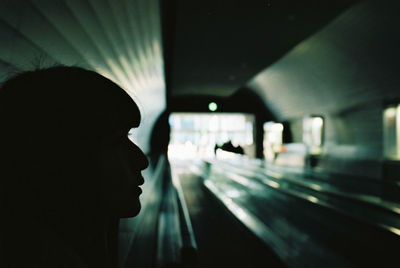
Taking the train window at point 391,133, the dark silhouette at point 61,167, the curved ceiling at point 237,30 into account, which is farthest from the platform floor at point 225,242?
the train window at point 391,133

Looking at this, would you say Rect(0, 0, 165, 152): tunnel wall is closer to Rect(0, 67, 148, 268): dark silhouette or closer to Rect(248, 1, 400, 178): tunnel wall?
Rect(0, 67, 148, 268): dark silhouette

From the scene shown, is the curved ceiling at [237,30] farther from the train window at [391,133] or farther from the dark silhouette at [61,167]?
the dark silhouette at [61,167]

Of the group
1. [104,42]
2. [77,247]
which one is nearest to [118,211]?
[77,247]

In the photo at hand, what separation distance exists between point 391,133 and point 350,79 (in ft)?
7.18

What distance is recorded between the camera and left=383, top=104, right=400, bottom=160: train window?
873 centimetres

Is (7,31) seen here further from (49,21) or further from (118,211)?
(118,211)

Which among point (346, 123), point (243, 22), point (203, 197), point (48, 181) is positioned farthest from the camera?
point (346, 123)

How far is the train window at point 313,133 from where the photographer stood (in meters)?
12.9

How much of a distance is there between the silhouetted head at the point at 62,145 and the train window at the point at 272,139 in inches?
635

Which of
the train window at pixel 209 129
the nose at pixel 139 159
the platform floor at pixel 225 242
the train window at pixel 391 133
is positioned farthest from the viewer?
the train window at pixel 209 129

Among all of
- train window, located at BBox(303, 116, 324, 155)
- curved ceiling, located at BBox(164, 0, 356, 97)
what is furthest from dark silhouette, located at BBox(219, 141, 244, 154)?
train window, located at BBox(303, 116, 324, 155)

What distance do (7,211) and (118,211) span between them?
0.38 metres

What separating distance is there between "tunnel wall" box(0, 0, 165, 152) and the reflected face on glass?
2.04 ft

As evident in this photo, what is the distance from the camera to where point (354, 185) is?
28.4 feet
